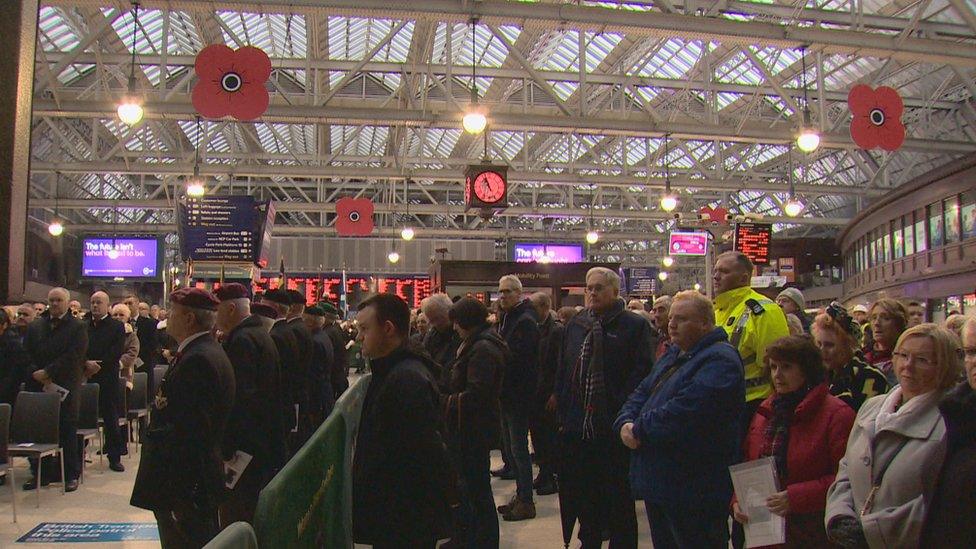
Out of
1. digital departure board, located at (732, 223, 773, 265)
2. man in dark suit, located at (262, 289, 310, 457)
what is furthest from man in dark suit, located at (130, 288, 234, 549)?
digital departure board, located at (732, 223, 773, 265)

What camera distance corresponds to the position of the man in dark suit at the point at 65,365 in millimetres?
6980

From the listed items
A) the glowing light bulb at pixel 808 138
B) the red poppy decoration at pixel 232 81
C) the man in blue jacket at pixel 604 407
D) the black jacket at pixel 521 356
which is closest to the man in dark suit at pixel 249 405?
the man in blue jacket at pixel 604 407

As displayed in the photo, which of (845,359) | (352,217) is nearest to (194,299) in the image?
(845,359)

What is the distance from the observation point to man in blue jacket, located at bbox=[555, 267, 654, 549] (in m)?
4.43

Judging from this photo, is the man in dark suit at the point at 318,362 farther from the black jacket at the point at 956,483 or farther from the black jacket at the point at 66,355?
the black jacket at the point at 956,483

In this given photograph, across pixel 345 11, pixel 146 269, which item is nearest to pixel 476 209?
pixel 345 11

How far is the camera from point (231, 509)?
4254 millimetres

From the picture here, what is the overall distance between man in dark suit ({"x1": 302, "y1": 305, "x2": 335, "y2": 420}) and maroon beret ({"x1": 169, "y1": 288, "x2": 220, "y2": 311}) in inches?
154

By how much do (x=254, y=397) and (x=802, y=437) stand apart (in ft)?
9.99

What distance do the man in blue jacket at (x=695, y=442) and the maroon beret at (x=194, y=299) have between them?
2.14 metres

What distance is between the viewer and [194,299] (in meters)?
3.73

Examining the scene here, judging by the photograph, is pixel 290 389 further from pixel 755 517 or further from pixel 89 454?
pixel 89 454

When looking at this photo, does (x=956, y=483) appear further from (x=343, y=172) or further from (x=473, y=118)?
(x=343, y=172)

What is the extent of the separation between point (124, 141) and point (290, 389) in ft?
48.2
